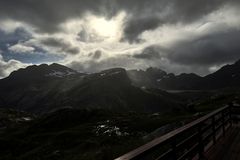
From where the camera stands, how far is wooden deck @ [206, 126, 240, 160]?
12.1 metres

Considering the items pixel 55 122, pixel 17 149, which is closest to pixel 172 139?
pixel 17 149

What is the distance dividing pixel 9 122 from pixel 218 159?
655 feet

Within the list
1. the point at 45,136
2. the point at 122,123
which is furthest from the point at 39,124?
the point at 122,123

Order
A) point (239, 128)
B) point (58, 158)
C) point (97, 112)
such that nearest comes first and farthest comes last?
point (239, 128)
point (58, 158)
point (97, 112)

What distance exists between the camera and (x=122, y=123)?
66312mm

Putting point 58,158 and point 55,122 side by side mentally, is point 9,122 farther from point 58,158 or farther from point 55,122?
point 58,158

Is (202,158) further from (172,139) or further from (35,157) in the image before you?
(35,157)

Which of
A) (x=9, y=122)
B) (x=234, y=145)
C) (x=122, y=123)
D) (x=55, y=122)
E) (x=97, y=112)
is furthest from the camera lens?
(x=9, y=122)

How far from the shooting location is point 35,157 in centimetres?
4719

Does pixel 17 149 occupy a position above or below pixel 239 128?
below

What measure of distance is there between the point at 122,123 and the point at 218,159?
55.1 metres

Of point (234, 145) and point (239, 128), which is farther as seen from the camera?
point (239, 128)

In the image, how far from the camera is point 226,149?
13680 millimetres

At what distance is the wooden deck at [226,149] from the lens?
39.6 ft
